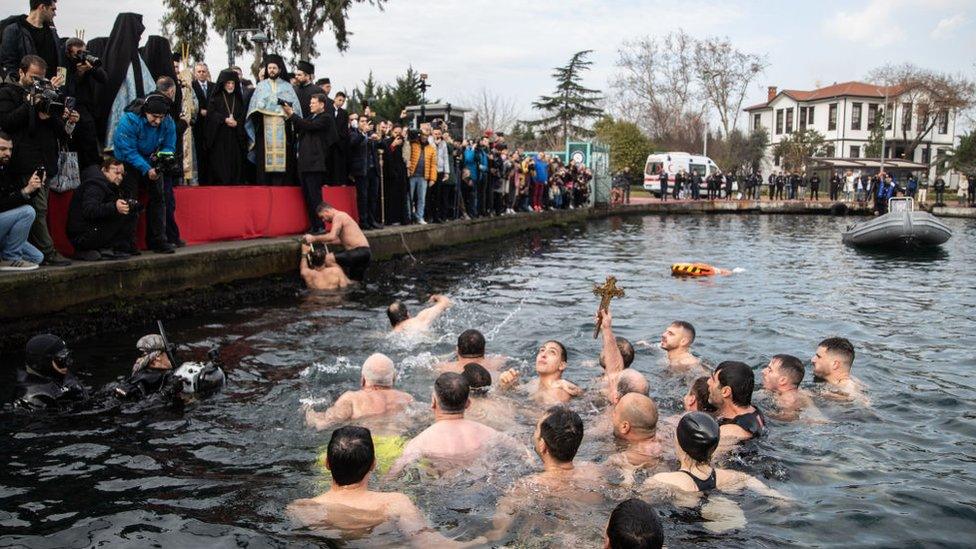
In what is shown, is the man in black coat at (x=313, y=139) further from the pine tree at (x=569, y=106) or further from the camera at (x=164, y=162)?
the pine tree at (x=569, y=106)

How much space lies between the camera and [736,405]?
20.5 ft

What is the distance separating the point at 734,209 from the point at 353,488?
4011cm

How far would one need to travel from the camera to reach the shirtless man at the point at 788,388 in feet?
23.0

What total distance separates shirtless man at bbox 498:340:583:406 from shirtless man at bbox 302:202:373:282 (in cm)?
632

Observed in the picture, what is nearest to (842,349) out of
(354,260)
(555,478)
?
(555,478)

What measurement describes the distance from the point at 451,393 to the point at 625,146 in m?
52.1

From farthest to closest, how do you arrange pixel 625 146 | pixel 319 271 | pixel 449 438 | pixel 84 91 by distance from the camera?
1. pixel 625 146
2. pixel 319 271
3. pixel 84 91
4. pixel 449 438

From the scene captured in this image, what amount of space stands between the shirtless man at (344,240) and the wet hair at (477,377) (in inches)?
253

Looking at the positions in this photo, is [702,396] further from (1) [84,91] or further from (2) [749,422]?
(1) [84,91]

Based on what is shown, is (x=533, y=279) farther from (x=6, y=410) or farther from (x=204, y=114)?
(x=6, y=410)

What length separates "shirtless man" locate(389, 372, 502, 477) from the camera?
17.5ft

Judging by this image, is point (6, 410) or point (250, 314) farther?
point (250, 314)

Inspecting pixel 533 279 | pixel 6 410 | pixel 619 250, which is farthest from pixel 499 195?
pixel 6 410

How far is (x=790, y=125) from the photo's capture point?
78438 mm
